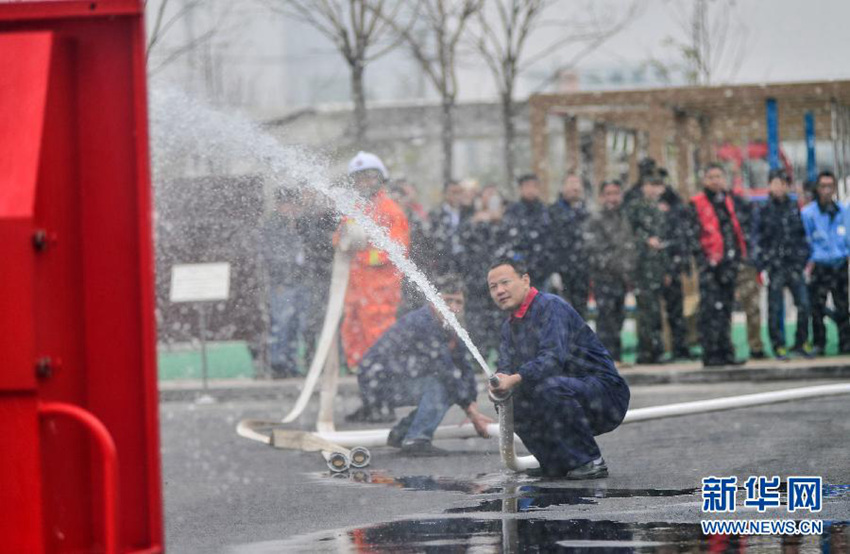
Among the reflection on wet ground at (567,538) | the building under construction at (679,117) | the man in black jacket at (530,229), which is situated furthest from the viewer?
the building under construction at (679,117)

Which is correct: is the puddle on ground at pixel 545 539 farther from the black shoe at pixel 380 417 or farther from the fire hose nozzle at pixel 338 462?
the black shoe at pixel 380 417

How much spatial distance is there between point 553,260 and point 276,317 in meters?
3.06

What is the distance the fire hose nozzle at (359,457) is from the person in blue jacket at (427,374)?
63cm

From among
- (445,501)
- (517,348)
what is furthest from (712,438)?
(445,501)

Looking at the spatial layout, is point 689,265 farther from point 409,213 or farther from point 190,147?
point 190,147

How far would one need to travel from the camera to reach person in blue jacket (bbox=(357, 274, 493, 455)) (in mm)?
9938

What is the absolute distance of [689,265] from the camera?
50.5ft

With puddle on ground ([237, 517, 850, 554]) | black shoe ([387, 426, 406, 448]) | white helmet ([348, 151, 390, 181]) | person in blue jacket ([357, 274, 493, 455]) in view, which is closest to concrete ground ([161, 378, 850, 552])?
puddle on ground ([237, 517, 850, 554])

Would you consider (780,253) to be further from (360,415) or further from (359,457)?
(359,457)

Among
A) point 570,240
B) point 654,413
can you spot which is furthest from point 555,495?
point 570,240

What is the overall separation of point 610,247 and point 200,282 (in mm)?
4253

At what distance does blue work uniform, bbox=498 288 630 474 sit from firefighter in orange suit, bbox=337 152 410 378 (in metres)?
2.39

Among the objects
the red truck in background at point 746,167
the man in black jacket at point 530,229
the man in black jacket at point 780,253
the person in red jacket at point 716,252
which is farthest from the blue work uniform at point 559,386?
the red truck in background at point 746,167

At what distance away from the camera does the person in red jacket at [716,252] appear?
1496cm
